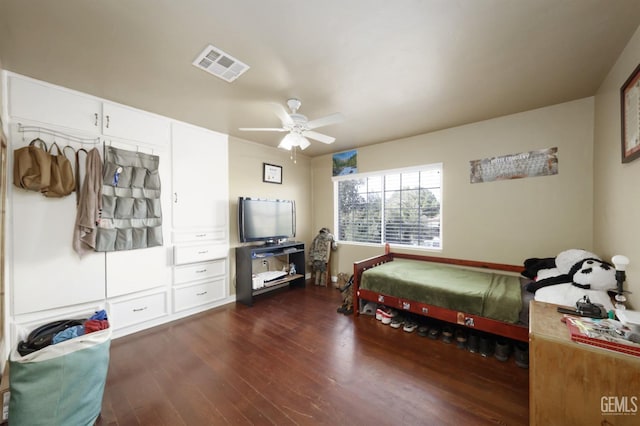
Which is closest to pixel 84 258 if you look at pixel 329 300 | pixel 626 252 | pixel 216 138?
pixel 216 138

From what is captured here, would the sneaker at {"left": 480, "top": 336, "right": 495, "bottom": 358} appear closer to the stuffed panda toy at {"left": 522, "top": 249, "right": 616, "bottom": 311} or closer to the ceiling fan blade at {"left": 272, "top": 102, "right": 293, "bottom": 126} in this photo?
the stuffed panda toy at {"left": 522, "top": 249, "right": 616, "bottom": 311}

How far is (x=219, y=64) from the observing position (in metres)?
1.93

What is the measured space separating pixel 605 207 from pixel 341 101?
2.72m

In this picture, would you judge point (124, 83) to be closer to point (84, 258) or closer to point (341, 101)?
point (84, 258)

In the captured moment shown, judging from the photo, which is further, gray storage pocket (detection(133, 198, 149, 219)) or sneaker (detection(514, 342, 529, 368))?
gray storage pocket (detection(133, 198, 149, 219))

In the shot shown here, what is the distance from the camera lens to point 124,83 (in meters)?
2.21

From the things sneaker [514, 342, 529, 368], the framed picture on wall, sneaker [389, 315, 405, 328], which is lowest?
sneaker [389, 315, 405, 328]

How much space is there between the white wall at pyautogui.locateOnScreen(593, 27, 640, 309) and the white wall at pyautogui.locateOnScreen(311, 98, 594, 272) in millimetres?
143

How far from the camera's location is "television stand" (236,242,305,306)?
11.5 feet

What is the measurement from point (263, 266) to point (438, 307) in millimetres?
2756

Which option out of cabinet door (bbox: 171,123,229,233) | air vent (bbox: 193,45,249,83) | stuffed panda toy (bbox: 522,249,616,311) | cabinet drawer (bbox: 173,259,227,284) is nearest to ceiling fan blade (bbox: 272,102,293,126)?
air vent (bbox: 193,45,249,83)

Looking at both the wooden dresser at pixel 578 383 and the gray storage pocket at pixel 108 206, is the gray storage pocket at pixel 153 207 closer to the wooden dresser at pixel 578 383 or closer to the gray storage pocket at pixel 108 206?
the gray storage pocket at pixel 108 206

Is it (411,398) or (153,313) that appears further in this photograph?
(153,313)

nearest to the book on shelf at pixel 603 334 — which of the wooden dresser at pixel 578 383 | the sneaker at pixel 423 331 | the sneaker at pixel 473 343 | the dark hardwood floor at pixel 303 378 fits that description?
the wooden dresser at pixel 578 383
